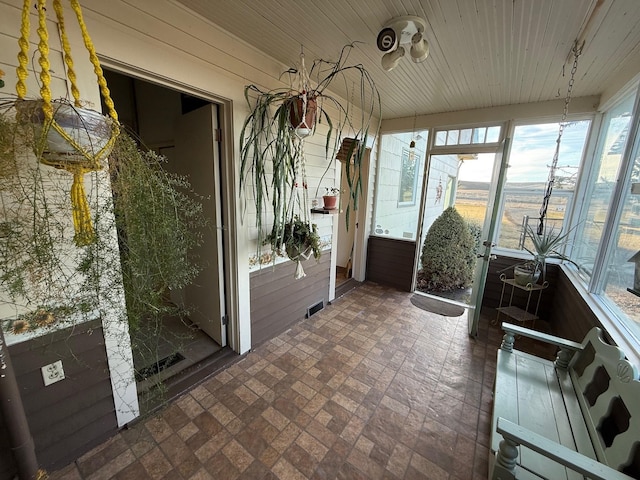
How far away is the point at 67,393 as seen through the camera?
4.40ft

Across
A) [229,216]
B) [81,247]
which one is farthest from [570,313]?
[81,247]

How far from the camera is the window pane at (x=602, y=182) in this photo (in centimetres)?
201

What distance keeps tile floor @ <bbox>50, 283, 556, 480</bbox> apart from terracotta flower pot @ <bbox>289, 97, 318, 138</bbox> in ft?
6.13

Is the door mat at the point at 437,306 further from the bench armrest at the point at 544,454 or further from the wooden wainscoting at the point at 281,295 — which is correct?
the bench armrest at the point at 544,454

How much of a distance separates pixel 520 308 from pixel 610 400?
90.0 inches

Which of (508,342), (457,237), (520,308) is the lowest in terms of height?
(520,308)

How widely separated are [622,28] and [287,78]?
2.18 m

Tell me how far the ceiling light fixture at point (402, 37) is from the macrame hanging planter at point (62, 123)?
58.5 inches

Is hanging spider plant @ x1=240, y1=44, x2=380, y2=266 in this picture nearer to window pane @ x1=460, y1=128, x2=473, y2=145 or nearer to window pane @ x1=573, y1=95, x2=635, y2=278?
window pane @ x1=460, y1=128, x2=473, y2=145

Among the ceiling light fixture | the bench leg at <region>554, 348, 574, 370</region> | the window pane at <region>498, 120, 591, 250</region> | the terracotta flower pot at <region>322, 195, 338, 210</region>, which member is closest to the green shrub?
the window pane at <region>498, 120, 591, 250</region>

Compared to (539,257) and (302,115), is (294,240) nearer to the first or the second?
(302,115)

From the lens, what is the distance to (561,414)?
134 centimetres

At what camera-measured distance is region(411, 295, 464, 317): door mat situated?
321 centimetres

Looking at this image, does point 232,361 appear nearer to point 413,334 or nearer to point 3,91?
point 413,334
